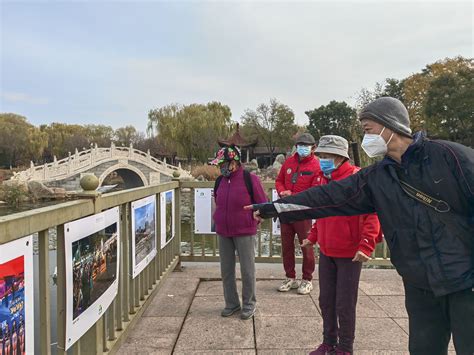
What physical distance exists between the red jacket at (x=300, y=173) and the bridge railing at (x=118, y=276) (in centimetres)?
152

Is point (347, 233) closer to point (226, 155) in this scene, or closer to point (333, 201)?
point (333, 201)

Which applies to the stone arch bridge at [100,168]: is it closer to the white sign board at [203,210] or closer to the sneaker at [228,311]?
the white sign board at [203,210]

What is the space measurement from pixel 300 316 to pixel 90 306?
7.79ft

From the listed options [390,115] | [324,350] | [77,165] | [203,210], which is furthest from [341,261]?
[77,165]

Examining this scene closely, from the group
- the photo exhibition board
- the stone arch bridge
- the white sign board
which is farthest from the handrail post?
the stone arch bridge

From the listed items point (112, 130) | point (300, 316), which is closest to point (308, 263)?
point (300, 316)

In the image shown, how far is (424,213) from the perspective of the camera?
199 centimetres

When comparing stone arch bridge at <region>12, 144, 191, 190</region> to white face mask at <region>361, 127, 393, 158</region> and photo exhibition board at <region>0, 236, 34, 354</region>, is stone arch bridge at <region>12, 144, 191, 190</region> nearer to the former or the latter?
white face mask at <region>361, 127, 393, 158</region>

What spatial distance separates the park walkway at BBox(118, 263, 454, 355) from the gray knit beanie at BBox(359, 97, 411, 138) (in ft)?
6.85

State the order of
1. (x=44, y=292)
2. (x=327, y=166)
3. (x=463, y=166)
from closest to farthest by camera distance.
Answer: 1. (x=463, y=166)
2. (x=44, y=292)
3. (x=327, y=166)

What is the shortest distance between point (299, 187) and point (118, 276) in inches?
94.8

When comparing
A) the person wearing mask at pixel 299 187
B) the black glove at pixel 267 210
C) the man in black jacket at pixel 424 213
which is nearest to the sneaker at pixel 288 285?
the person wearing mask at pixel 299 187

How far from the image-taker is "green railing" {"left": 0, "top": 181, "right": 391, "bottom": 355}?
1.98 metres

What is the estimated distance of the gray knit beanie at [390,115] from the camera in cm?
219
